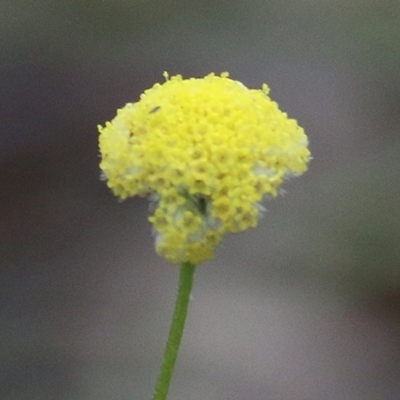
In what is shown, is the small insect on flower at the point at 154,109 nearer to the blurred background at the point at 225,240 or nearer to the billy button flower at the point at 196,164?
the billy button flower at the point at 196,164

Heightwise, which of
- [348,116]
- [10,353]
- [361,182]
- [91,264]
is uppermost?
[348,116]

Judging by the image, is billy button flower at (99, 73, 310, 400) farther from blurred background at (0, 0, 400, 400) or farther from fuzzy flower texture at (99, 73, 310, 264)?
blurred background at (0, 0, 400, 400)

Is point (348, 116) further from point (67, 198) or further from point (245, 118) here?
point (245, 118)

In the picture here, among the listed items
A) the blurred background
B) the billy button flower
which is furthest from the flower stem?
the blurred background

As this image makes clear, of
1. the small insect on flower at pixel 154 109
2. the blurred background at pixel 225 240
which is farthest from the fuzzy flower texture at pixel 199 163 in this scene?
the blurred background at pixel 225 240

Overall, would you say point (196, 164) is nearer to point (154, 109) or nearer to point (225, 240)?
point (154, 109)

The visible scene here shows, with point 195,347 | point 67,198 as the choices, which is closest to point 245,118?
point 195,347
